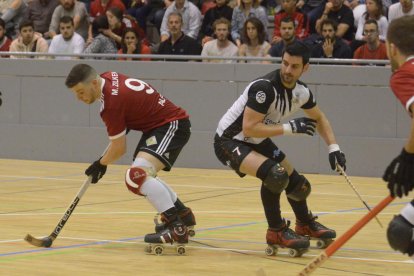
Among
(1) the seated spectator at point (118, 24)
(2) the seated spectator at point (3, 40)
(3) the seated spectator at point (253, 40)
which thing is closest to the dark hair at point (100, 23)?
(1) the seated spectator at point (118, 24)

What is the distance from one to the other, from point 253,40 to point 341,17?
1551 mm

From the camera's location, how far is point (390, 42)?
6219mm

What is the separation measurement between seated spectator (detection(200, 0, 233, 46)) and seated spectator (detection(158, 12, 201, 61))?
13.8 inches

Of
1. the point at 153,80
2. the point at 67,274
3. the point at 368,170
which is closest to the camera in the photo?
the point at 67,274

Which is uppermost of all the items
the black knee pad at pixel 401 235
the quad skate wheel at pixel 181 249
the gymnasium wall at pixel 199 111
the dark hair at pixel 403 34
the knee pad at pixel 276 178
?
the dark hair at pixel 403 34

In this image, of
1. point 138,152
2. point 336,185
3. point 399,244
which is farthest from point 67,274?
point 336,185

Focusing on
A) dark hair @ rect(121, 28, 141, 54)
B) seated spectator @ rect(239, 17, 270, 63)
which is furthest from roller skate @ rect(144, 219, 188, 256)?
dark hair @ rect(121, 28, 141, 54)

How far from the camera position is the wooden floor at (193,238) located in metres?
7.92

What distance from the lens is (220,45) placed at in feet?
54.9

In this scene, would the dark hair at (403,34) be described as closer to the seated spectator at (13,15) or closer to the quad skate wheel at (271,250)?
the quad skate wheel at (271,250)

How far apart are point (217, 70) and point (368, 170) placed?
2.91m

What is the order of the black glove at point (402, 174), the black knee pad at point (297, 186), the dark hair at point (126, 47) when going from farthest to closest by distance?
the dark hair at point (126, 47) < the black knee pad at point (297, 186) < the black glove at point (402, 174)

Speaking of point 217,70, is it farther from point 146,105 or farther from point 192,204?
→ point 146,105

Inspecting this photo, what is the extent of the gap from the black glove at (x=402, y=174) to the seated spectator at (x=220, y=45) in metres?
10.5
